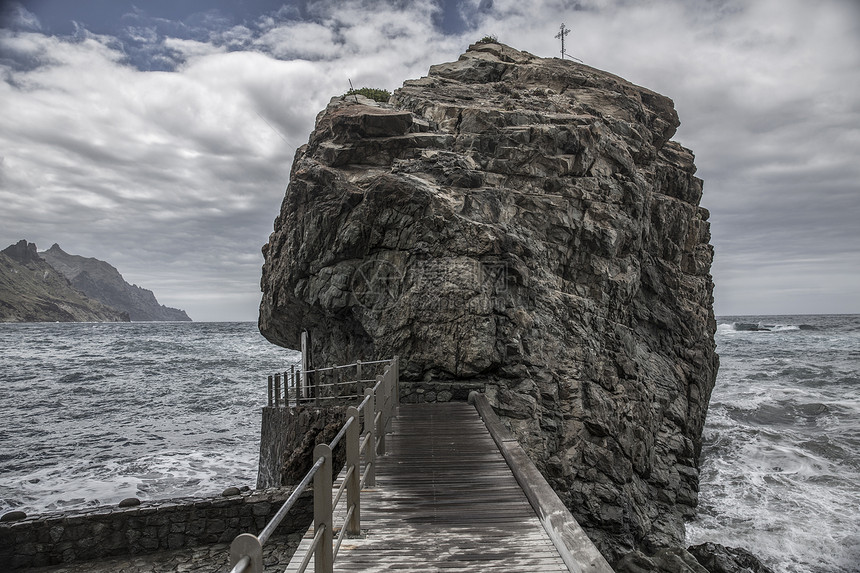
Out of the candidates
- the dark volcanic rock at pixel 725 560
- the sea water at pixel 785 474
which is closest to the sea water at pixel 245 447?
the sea water at pixel 785 474

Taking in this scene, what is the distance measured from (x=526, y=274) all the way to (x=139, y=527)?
949cm

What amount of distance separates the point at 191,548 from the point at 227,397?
981 inches

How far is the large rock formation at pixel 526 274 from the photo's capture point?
12.2 metres

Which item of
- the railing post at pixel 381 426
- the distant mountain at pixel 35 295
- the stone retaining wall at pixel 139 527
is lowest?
the stone retaining wall at pixel 139 527

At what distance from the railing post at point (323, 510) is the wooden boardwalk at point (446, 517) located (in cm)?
27

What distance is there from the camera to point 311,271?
572 inches

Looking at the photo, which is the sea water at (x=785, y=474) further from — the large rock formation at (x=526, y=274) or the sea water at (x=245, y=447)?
the large rock formation at (x=526, y=274)

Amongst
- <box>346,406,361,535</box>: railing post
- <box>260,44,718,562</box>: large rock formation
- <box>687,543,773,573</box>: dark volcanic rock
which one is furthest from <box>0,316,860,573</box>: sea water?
<box>346,406,361,535</box>: railing post

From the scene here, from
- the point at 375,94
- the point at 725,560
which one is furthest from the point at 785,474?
the point at 375,94

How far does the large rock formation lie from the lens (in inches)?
482

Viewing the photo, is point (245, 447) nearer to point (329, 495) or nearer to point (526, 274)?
point (526, 274)

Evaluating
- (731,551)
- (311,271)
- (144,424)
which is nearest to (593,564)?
(731,551)

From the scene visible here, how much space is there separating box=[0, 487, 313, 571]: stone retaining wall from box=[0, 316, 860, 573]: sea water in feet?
25.1

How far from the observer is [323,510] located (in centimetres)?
399
